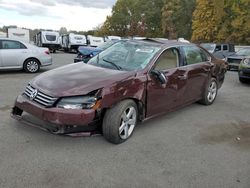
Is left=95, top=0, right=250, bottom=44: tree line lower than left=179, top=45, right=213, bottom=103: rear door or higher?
higher

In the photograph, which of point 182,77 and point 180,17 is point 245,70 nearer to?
point 182,77

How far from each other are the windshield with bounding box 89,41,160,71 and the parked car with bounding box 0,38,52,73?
615 cm

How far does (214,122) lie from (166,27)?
151 ft

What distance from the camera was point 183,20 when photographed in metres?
48.7

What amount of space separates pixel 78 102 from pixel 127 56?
62.0 inches

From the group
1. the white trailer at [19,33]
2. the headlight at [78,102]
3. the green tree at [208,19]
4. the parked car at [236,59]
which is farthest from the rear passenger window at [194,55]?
the green tree at [208,19]

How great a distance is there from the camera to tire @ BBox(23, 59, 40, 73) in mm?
11076

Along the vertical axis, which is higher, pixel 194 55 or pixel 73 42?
pixel 73 42

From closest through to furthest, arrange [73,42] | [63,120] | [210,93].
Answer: [63,120]
[210,93]
[73,42]

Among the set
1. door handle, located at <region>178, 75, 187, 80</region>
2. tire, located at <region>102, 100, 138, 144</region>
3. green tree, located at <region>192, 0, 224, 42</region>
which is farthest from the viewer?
green tree, located at <region>192, 0, 224, 42</region>

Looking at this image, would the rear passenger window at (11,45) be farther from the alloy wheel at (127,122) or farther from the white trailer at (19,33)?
the white trailer at (19,33)

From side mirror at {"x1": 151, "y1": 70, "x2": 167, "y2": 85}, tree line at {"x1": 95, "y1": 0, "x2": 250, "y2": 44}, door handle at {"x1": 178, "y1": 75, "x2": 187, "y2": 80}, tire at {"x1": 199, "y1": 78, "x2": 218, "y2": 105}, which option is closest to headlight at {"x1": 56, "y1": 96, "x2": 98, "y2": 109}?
side mirror at {"x1": 151, "y1": 70, "x2": 167, "y2": 85}

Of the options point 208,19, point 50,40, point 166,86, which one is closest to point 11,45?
point 166,86

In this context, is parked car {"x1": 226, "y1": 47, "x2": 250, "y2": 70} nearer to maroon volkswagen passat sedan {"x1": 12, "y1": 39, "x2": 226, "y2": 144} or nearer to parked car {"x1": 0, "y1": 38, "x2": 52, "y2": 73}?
parked car {"x1": 0, "y1": 38, "x2": 52, "y2": 73}
